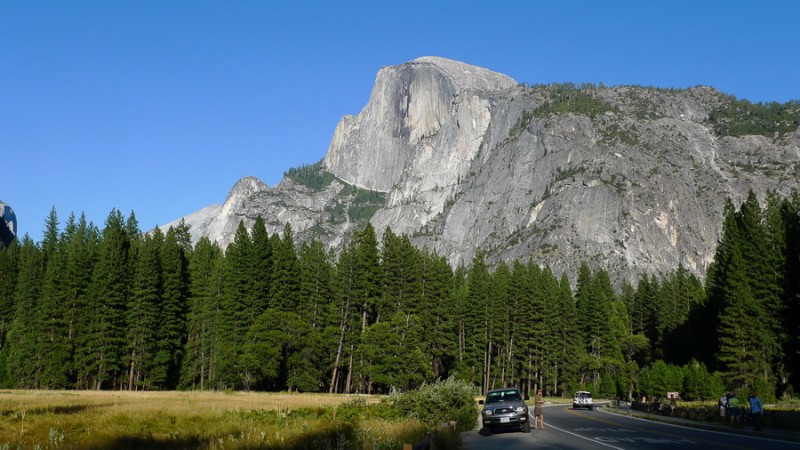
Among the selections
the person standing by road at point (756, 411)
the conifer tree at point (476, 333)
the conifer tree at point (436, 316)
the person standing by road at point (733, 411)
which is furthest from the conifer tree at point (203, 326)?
the person standing by road at point (756, 411)

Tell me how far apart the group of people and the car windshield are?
9.78 m

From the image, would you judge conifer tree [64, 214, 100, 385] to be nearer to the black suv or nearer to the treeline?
the treeline

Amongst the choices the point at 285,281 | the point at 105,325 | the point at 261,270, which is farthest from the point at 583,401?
the point at 105,325

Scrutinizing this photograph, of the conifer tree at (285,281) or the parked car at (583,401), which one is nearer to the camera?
the parked car at (583,401)

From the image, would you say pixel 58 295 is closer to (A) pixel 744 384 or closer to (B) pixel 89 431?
(B) pixel 89 431

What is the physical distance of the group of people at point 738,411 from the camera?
1122 inches

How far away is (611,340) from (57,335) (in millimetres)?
77030

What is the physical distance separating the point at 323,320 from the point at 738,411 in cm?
5044

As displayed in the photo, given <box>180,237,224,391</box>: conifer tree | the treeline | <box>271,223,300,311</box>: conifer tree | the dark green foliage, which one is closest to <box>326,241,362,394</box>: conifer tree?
the treeline

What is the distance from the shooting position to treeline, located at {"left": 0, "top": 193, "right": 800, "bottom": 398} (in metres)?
62.3

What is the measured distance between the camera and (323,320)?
75.8 meters

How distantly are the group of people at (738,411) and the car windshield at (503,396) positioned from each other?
32.1ft

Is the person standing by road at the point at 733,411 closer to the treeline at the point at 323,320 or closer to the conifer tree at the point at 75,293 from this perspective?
the treeline at the point at 323,320

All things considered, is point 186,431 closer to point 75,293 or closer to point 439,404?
point 439,404
